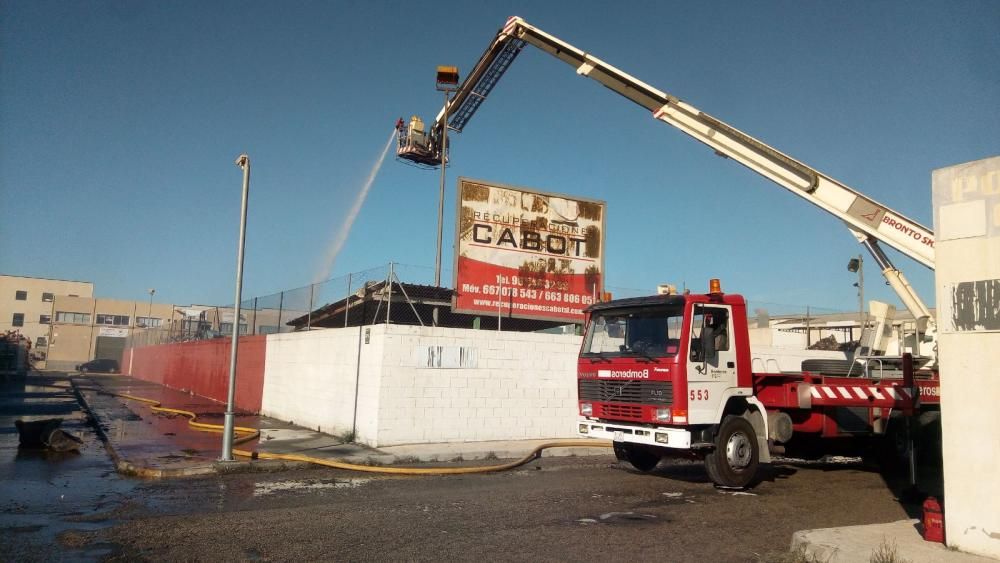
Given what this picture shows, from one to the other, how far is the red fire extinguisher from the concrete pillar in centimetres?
25

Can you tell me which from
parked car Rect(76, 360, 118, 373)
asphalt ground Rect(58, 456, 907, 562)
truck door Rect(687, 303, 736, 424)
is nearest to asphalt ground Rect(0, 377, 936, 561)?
asphalt ground Rect(58, 456, 907, 562)

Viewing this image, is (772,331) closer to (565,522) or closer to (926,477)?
(926,477)

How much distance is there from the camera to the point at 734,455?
10.5 metres

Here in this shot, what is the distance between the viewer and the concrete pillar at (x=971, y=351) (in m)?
5.93

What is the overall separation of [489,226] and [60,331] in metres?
77.7

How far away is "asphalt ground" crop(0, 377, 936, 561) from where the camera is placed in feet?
21.6

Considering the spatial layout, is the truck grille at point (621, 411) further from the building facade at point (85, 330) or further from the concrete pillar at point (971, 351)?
the building facade at point (85, 330)

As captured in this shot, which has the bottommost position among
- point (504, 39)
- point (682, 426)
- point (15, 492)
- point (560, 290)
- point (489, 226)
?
point (15, 492)

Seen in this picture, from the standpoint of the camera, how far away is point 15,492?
30.6ft

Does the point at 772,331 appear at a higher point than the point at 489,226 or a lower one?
lower

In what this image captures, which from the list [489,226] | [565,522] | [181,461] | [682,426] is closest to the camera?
[565,522]

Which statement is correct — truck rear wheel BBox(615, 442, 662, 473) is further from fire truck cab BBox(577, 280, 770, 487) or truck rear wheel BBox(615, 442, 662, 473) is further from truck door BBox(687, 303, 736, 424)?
truck door BBox(687, 303, 736, 424)

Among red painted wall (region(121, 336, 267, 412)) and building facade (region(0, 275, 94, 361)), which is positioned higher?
building facade (region(0, 275, 94, 361))

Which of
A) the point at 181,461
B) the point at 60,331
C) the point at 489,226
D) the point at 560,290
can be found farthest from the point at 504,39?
the point at 60,331
